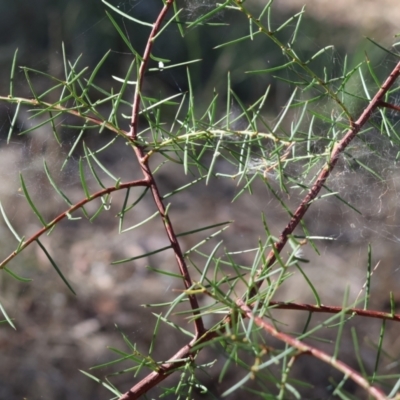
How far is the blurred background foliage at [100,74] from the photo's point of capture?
163 centimetres

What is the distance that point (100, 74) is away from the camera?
2189mm

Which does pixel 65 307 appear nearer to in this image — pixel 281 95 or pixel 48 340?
pixel 48 340

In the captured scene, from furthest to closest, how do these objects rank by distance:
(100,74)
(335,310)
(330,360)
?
1. (100,74)
2. (335,310)
3. (330,360)

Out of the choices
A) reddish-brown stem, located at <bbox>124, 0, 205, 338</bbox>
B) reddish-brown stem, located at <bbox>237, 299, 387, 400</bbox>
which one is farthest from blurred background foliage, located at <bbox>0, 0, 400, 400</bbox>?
reddish-brown stem, located at <bbox>237, 299, 387, 400</bbox>

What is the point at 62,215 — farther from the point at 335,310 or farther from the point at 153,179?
the point at 335,310

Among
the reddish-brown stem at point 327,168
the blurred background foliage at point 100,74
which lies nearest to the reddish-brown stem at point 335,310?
the reddish-brown stem at point 327,168

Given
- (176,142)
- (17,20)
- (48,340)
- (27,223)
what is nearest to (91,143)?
(27,223)

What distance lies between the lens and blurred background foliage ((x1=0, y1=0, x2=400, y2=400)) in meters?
1.63

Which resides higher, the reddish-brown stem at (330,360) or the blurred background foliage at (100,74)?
the reddish-brown stem at (330,360)

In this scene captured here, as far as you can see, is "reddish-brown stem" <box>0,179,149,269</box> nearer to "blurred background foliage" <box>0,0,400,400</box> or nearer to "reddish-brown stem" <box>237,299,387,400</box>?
"reddish-brown stem" <box>237,299,387,400</box>

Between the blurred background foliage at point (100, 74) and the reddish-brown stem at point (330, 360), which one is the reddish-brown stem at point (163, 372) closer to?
the reddish-brown stem at point (330, 360)

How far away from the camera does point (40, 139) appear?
1712 mm

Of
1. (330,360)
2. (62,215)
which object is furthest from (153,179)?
(330,360)

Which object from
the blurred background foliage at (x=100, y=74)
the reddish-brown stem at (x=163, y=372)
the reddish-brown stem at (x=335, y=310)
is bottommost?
the blurred background foliage at (x=100, y=74)
